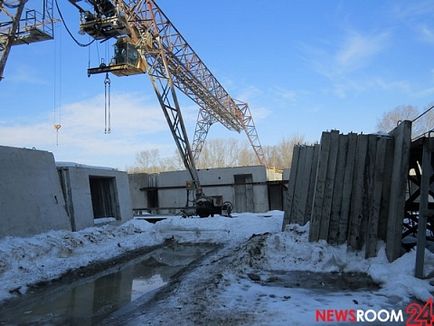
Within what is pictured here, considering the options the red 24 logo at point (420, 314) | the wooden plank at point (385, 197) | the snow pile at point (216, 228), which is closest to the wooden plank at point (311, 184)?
the snow pile at point (216, 228)

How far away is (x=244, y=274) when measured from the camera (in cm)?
921

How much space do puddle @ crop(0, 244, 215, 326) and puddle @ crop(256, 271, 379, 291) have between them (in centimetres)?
236

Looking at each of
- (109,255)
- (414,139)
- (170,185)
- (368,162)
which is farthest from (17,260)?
(170,185)

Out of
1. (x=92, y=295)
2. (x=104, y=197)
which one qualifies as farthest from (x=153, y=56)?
(x=92, y=295)

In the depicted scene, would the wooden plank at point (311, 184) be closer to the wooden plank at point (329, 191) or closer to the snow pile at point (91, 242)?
the wooden plank at point (329, 191)

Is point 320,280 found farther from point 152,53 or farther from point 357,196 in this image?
point 152,53

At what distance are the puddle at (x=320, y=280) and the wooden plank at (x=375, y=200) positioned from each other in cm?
89

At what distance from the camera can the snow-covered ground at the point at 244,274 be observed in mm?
6570

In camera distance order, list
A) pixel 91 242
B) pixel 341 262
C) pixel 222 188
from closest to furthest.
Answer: pixel 341 262 → pixel 91 242 → pixel 222 188

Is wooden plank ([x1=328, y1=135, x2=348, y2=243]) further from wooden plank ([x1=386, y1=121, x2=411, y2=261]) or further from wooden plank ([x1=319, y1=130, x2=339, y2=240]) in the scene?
wooden plank ([x1=386, y1=121, x2=411, y2=261])

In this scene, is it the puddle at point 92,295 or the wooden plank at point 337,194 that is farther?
the wooden plank at point 337,194

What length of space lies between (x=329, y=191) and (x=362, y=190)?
2.64ft

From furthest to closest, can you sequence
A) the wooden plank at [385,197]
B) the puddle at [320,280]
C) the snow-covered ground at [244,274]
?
the wooden plank at [385,197] < the puddle at [320,280] < the snow-covered ground at [244,274]

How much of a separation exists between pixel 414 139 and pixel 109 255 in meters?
A: 9.01
